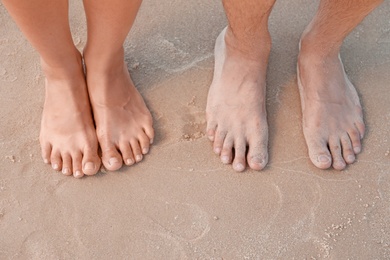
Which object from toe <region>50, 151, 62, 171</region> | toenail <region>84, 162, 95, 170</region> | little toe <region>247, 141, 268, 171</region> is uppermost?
toe <region>50, 151, 62, 171</region>

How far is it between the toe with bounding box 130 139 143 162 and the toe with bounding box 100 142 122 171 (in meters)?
0.05

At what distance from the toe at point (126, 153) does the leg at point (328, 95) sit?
54 cm

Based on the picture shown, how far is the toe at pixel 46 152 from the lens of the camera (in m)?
1.64

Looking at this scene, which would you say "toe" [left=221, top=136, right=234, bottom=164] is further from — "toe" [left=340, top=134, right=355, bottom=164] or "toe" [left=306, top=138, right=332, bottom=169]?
"toe" [left=340, top=134, right=355, bottom=164]

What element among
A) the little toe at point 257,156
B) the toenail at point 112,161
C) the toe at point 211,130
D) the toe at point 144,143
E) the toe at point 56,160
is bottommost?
the little toe at point 257,156

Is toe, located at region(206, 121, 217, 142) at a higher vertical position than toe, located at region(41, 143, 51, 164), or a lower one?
lower

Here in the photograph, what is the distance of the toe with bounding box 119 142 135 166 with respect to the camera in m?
1.64

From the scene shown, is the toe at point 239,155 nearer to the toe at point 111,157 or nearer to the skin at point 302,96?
the skin at point 302,96

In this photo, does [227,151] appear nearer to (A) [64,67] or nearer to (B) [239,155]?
(B) [239,155]

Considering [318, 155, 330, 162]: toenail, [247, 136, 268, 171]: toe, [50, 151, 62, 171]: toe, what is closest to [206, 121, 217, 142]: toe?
[247, 136, 268, 171]: toe

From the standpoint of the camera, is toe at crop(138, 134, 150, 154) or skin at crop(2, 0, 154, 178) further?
toe at crop(138, 134, 150, 154)

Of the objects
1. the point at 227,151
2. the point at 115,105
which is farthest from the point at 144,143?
the point at 227,151

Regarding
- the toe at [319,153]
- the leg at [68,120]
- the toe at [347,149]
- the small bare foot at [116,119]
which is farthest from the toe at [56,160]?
the toe at [347,149]

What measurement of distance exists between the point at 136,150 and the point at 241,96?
14.6 inches
